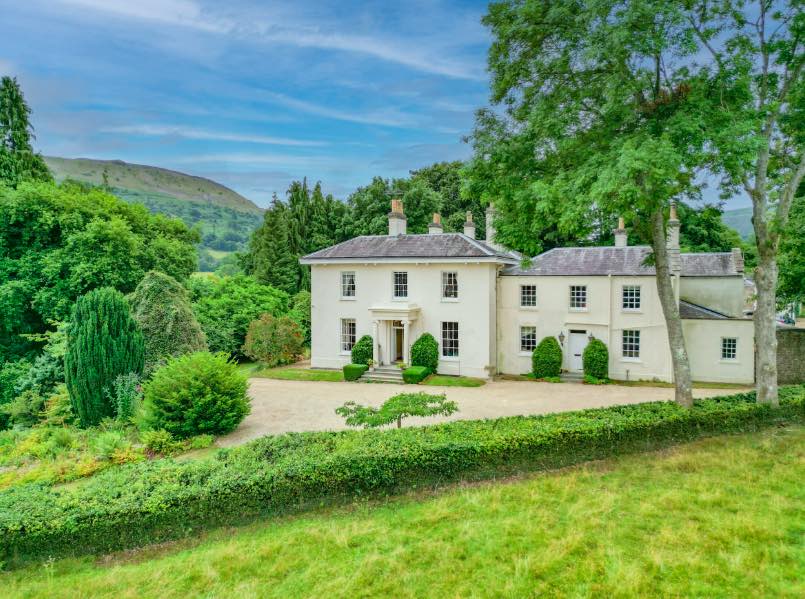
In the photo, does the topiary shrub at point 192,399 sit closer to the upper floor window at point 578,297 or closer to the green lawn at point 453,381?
the green lawn at point 453,381

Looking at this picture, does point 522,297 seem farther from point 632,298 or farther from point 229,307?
point 229,307

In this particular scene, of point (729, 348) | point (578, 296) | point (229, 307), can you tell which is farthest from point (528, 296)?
point (229, 307)

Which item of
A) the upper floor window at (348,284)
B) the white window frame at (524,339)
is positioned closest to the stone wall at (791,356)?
the white window frame at (524,339)

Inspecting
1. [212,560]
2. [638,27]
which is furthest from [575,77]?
[212,560]

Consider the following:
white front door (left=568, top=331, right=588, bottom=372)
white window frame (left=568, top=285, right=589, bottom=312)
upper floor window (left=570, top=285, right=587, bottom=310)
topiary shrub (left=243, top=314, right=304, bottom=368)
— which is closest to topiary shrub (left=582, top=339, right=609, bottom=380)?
white front door (left=568, top=331, right=588, bottom=372)

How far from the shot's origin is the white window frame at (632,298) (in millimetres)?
23484

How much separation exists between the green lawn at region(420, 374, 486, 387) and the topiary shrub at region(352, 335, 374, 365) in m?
3.65

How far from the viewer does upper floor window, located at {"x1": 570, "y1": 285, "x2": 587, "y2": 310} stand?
80.6 ft

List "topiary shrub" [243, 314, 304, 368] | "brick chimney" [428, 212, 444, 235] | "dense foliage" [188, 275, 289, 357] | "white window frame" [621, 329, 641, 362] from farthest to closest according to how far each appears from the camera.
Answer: "dense foliage" [188, 275, 289, 357]
"topiary shrub" [243, 314, 304, 368]
"brick chimney" [428, 212, 444, 235]
"white window frame" [621, 329, 641, 362]

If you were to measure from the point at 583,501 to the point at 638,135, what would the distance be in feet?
30.6

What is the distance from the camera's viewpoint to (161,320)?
848 inches

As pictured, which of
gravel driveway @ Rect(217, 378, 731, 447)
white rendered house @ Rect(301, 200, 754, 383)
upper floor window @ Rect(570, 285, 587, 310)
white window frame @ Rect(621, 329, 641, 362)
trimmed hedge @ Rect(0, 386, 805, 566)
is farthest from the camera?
upper floor window @ Rect(570, 285, 587, 310)

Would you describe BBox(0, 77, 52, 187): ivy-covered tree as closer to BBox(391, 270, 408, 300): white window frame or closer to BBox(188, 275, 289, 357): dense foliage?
BBox(188, 275, 289, 357): dense foliage

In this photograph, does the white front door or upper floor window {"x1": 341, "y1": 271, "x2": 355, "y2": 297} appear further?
upper floor window {"x1": 341, "y1": 271, "x2": 355, "y2": 297}
